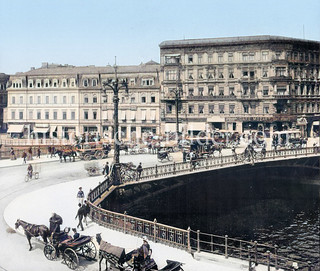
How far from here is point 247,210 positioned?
30.4 meters

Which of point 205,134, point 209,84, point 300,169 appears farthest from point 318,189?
point 209,84

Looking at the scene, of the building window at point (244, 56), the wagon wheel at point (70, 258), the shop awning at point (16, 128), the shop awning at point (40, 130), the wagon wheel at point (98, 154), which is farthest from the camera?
the shop awning at point (16, 128)

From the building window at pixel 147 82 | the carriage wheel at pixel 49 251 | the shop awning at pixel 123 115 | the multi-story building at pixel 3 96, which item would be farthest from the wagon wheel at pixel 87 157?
the multi-story building at pixel 3 96

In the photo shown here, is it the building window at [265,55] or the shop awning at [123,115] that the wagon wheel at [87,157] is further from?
the building window at [265,55]

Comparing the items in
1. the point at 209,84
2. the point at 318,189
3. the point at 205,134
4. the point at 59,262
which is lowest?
the point at 318,189

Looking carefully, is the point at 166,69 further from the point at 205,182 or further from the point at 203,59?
the point at 205,182

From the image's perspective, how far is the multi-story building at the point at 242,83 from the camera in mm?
34031

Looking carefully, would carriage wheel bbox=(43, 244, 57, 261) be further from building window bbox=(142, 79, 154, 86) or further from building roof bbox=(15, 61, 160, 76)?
building window bbox=(142, 79, 154, 86)

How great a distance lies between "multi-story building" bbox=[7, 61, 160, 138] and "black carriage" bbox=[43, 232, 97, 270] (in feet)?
89.9

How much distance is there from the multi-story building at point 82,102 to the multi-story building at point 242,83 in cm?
262

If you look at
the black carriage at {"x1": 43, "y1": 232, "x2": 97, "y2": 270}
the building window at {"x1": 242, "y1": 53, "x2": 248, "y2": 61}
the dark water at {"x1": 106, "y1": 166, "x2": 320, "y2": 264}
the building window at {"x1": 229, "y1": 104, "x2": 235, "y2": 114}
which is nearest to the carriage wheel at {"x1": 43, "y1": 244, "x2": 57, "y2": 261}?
the black carriage at {"x1": 43, "y1": 232, "x2": 97, "y2": 270}

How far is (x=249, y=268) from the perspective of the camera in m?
13.2

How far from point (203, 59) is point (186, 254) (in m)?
25.6

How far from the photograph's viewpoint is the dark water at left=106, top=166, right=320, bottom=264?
82.8 ft
